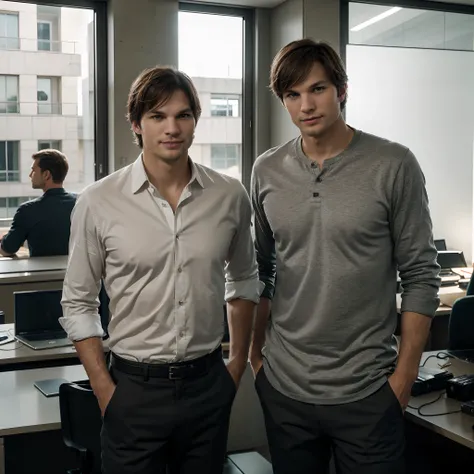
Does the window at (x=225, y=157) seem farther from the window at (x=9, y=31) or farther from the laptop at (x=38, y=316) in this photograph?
the laptop at (x=38, y=316)

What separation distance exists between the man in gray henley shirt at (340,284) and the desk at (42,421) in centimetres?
97

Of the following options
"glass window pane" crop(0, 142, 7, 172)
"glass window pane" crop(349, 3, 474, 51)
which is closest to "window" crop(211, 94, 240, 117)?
"glass window pane" crop(349, 3, 474, 51)

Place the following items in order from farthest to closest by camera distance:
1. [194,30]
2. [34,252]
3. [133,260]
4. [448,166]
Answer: [448,166] < [194,30] < [34,252] < [133,260]

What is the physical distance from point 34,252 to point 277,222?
12.7 ft

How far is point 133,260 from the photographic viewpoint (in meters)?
1.81

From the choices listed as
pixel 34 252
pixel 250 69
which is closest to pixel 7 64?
pixel 34 252

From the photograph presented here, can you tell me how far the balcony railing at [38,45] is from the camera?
543 centimetres

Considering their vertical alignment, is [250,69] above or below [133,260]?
above

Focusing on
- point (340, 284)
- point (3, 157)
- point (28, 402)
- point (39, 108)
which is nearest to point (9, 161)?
point (3, 157)

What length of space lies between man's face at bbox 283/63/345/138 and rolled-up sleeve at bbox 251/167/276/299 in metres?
0.25

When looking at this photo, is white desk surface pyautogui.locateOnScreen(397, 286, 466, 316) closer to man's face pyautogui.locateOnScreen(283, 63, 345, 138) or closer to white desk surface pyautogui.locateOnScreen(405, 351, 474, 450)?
white desk surface pyautogui.locateOnScreen(405, 351, 474, 450)

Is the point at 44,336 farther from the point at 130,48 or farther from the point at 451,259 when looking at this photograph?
the point at 451,259

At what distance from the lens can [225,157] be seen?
20.6ft

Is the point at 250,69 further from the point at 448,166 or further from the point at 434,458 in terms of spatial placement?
the point at 434,458
